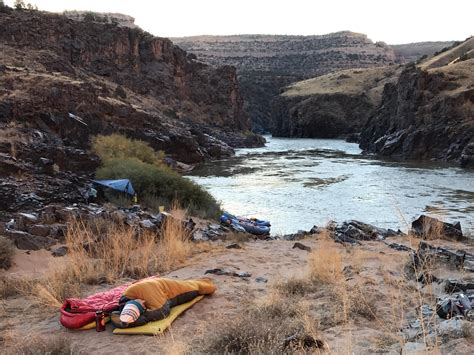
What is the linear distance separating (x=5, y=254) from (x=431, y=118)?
4653 cm

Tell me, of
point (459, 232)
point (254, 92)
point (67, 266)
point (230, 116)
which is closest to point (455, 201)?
point (459, 232)

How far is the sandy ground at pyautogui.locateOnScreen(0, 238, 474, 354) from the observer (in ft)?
15.9

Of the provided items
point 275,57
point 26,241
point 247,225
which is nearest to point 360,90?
point 275,57

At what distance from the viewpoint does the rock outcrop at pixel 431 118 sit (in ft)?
145

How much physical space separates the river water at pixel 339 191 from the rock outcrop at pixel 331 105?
4971 cm

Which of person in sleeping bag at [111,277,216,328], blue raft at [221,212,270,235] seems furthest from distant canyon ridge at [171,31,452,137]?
person in sleeping bag at [111,277,216,328]

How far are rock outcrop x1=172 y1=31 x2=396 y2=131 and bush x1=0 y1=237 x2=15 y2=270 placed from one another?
114m

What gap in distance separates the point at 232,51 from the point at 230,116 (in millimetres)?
91144

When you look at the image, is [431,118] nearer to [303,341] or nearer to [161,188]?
[161,188]

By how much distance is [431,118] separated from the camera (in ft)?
159

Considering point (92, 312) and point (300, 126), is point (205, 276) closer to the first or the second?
point (92, 312)

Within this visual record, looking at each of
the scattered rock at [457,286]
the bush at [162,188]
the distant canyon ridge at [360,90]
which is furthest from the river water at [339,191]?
the scattered rock at [457,286]

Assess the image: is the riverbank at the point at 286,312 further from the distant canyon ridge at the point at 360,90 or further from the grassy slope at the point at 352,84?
the grassy slope at the point at 352,84

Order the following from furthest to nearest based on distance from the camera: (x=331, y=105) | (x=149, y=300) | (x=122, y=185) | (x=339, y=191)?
1. (x=331, y=105)
2. (x=339, y=191)
3. (x=122, y=185)
4. (x=149, y=300)
